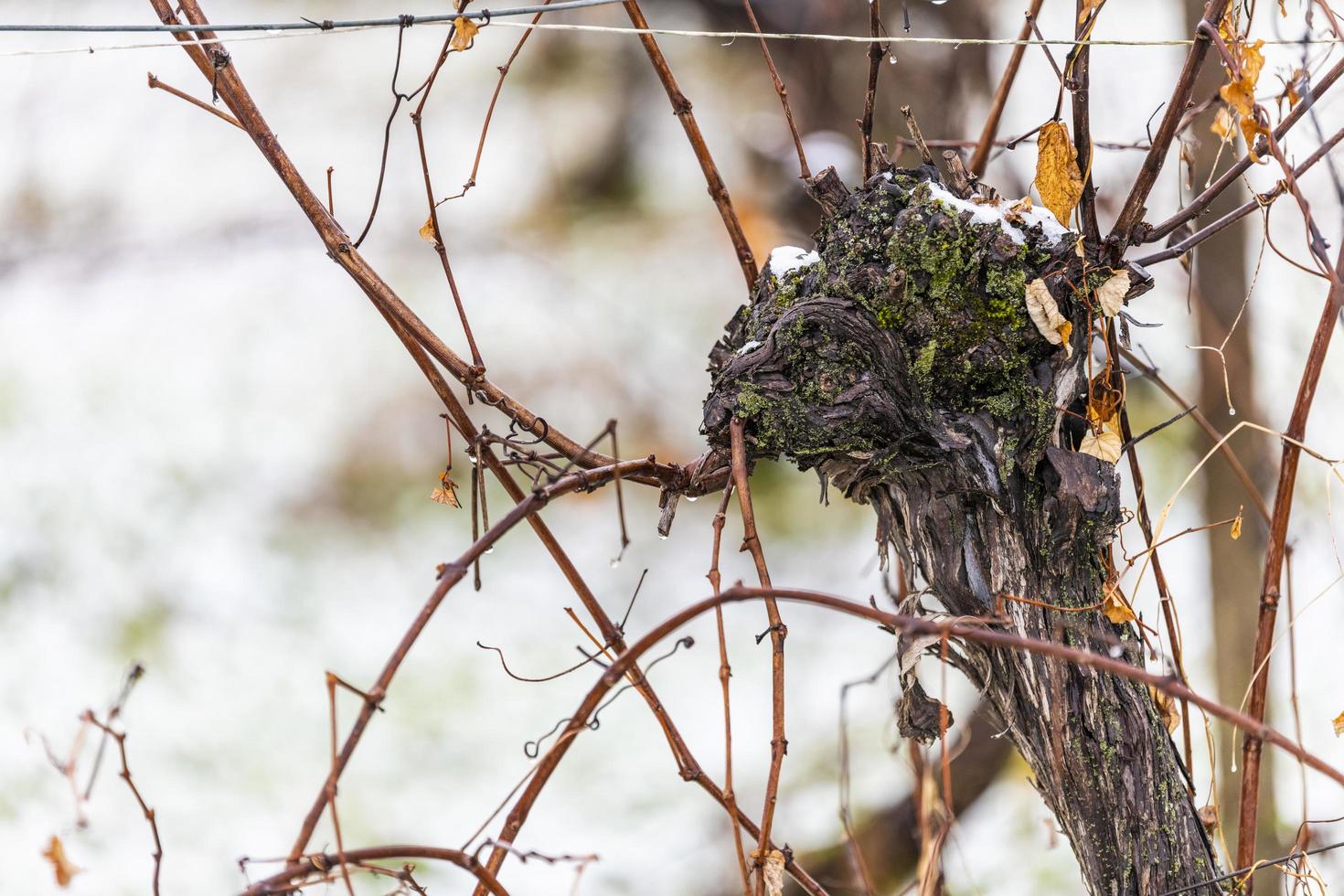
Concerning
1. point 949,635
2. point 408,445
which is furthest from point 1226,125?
point 408,445

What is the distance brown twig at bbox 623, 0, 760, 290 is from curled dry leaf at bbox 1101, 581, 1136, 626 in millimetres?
311

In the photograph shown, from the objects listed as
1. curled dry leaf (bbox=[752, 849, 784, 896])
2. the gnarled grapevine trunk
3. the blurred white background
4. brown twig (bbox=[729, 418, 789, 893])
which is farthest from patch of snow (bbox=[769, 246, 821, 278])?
the blurred white background

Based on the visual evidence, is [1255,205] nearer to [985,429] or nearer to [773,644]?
[985,429]

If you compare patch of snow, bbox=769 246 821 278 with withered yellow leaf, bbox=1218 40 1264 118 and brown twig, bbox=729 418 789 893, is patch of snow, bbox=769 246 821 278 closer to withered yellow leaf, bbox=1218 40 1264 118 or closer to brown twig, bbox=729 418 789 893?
brown twig, bbox=729 418 789 893

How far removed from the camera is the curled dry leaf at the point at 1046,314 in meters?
0.53

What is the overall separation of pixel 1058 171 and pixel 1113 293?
85mm

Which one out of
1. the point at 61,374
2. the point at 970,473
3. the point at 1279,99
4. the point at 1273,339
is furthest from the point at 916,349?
the point at 61,374

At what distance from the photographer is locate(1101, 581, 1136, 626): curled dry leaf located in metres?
0.56

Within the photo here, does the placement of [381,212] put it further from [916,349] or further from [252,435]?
[916,349]

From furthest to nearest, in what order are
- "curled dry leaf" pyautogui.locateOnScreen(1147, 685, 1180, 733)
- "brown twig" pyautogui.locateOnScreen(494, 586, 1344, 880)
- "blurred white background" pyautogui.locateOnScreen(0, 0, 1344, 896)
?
"blurred white background" pyautogui.locateOnScreen(0, 0, 1344, 896)
"curled dry leaf" pyautogui.locateOnScreen(1147, 685, 1180, 733)
"brown twig" pyautogui.locateOnScreen(494, 586, 1344, 880)

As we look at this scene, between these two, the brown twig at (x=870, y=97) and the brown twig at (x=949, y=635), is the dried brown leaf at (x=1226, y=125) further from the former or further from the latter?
the brown twig at (x=949, y=635)

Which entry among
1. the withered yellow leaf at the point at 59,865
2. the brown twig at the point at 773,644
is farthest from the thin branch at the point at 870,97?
the withered yellow leaf at the point at 59,865

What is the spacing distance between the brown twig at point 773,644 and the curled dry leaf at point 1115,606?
0.22 m

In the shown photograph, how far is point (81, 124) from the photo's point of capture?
2084mm
